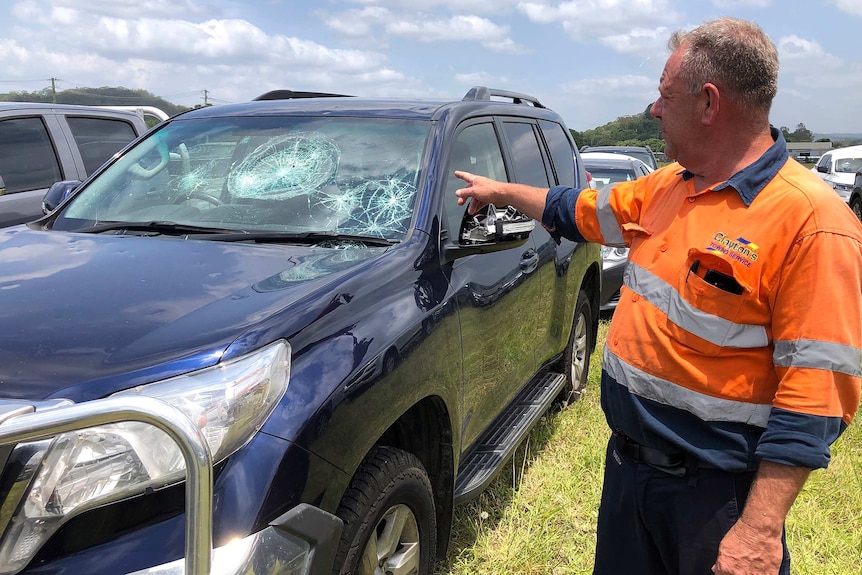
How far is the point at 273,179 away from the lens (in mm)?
2977

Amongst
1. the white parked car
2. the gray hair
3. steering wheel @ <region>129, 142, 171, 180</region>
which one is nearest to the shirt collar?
the gray hair

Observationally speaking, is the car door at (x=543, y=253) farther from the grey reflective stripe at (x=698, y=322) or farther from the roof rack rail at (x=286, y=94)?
the grey reflective stripe at (x=698, y=322)

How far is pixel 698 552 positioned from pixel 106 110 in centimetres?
657

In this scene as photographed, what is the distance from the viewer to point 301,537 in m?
1.67

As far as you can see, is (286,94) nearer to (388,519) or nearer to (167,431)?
(388,519)

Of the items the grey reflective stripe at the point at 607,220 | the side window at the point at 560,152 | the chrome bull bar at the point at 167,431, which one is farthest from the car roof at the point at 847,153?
the chrome bull bar at the point at 167,431

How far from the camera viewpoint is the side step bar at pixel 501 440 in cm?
287

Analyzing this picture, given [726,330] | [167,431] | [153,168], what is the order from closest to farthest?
[167,431], [726,330], [153,168]

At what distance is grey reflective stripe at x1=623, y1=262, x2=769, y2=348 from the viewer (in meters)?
1.76

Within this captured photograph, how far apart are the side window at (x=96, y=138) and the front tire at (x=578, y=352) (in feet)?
14.1

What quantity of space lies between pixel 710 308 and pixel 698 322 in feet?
0.16

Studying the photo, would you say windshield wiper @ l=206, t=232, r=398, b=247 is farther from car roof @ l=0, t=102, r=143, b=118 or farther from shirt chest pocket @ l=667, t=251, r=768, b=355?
car roof @ l=0, t=102, r=143, b=118

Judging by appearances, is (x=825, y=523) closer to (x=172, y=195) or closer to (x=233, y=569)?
(x=233, y=569)

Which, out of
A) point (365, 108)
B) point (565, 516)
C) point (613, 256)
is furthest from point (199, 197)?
point (613, 256)
